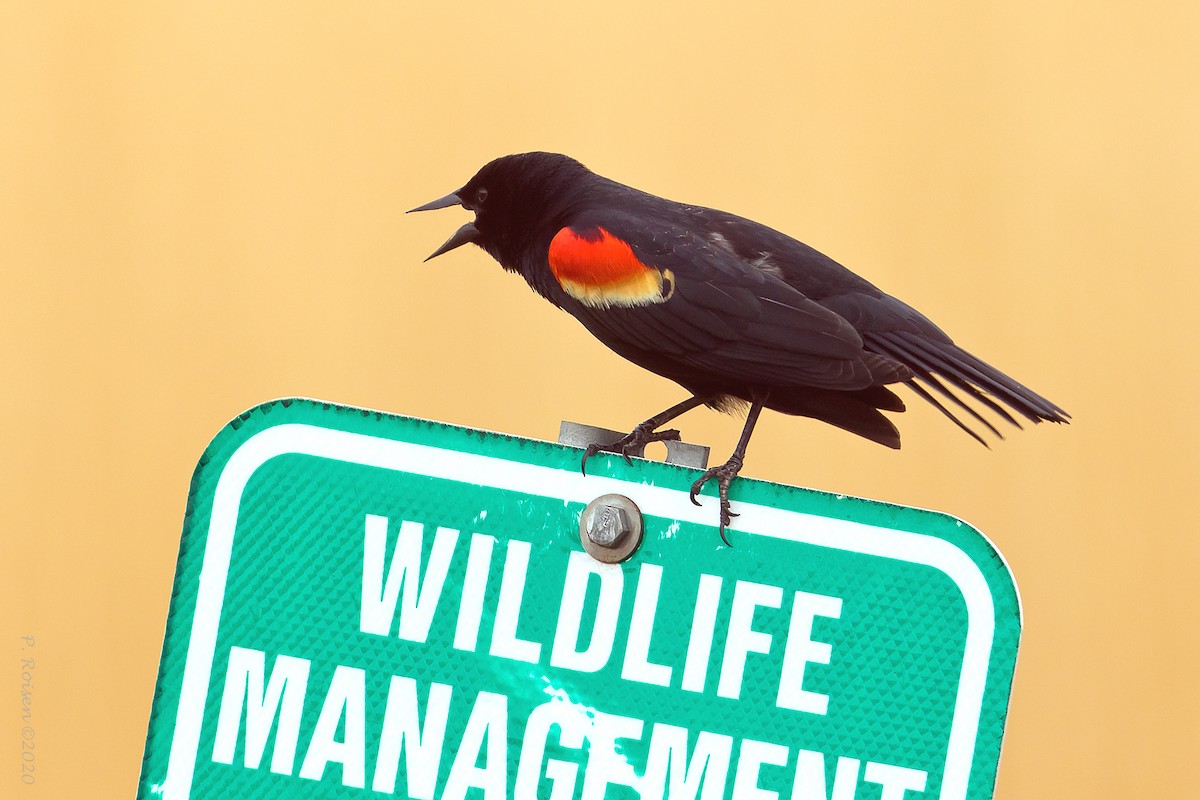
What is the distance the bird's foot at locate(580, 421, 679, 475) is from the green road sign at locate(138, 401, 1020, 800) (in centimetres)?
1

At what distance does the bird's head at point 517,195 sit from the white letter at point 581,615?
67cm

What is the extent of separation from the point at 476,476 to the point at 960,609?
37 centimetres

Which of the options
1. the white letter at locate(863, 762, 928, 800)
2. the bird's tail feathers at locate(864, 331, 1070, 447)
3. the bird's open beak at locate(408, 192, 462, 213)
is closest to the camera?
the white letter at locate(863, 762, 928, 800)

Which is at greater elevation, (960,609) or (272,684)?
(960,609)

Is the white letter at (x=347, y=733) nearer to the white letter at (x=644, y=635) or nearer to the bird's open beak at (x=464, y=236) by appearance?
the white letter at (x=644, y=635)

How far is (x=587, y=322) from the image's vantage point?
1233mm

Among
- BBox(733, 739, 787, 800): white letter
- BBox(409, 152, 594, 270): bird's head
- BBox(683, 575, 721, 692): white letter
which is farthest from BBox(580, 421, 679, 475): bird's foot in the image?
BBox(409, 152, 594, 270): bird's head

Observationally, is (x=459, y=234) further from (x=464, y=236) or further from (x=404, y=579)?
(x=404, y=579)

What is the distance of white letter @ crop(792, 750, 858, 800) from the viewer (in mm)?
759

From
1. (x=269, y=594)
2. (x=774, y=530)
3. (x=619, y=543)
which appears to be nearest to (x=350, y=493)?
(x=269, y=594)

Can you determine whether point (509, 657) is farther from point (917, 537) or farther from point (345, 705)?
point (917, 537)

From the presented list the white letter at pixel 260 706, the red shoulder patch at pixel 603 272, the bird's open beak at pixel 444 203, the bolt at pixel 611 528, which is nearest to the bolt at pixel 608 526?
the bolt at pixel 611 528

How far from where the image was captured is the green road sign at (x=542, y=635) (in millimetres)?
763

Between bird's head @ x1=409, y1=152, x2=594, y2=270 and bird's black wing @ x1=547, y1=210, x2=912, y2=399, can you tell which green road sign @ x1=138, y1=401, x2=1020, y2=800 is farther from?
bird's head @ x1=409, y1=152, x2=594, y2=270
